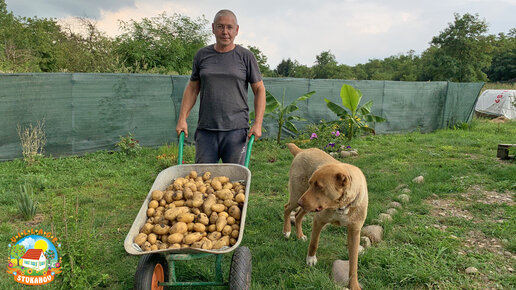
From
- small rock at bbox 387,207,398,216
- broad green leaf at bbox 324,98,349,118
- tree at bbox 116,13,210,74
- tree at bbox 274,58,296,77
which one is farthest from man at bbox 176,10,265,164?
tree at bbox 274,58,296,77

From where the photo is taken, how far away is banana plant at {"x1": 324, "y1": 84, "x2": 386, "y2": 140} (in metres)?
9.20

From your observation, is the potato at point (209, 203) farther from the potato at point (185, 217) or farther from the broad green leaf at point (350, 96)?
the broad green leaf at point (350, 96)

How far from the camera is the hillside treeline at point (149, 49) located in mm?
17078

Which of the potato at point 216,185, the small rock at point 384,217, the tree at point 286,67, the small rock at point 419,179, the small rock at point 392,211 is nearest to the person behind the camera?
the potato at point 216,185

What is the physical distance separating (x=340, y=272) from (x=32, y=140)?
695 cm

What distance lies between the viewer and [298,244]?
3514mm

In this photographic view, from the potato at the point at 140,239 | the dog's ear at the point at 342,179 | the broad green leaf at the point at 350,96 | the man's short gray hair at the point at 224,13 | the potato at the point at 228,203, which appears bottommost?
the potato at the point at 140,239

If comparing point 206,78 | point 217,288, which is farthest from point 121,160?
point 217,288

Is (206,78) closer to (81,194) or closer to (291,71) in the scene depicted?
(81,194)

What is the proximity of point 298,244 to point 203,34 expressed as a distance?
80.2 feet

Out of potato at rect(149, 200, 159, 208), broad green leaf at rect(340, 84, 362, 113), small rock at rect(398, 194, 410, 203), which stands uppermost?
broad green leaf at rect(340, 84, 362, 113)

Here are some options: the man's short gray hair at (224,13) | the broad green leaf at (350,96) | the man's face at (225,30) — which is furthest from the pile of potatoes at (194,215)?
the broad green leaf at (350,96)

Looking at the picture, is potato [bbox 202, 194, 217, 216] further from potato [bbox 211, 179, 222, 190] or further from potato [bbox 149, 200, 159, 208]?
potato [bbox 149, 200, 159, 208]

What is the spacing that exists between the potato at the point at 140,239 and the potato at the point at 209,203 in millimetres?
449
